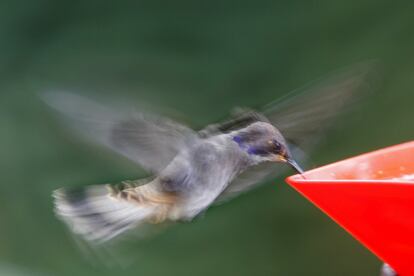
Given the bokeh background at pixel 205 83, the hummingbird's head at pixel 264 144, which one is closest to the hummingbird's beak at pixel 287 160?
the hummingbird's head at pixel 264 144

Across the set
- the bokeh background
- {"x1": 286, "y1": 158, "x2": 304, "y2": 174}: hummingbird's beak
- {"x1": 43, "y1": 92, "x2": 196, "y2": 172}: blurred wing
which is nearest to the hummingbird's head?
{"x1": 286, "y1": 158, "x2": 304, "y2": 174}: hummingbird's beak

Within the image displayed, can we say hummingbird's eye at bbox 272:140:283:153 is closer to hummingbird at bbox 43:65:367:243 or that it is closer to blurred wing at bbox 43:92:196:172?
hummingbird at bbox 43:65:367:243

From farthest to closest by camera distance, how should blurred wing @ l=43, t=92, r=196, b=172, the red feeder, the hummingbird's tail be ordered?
1. the hummingbird's tail
2. blurred wing @ l=43, t=92, r=196, b=172
3. the red feeder

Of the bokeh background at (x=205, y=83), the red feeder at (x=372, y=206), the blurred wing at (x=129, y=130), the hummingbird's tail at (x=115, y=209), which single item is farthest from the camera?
the bokeh background at (x=205, y=83)

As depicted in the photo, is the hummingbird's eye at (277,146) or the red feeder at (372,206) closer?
the red feeder at (372,206)

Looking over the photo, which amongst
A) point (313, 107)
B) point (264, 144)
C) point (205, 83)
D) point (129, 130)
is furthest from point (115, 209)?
point (205, 83)

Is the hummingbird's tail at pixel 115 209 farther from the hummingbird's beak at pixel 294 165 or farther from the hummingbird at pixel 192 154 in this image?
the hummingbird's beak at pixel 294 165

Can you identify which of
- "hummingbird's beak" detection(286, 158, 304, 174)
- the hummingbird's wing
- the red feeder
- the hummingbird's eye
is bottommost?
the red feeder
